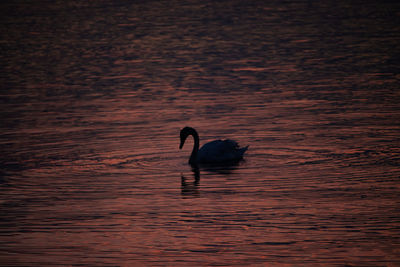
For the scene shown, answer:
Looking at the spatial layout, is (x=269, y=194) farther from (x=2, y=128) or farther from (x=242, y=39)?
(x=242, y=39)

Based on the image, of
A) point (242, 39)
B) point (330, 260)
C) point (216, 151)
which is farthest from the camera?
point (242, 39)

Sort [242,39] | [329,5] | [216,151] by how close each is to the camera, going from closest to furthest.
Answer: [216,151] → [242,39] → [329,5]

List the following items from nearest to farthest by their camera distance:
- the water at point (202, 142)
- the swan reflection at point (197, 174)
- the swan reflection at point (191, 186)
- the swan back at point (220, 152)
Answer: the water at point (202, 142) < the swan reflection at point (191, 186) < the swan reflection at point (197, 174) < the swan back at point (220, 152)

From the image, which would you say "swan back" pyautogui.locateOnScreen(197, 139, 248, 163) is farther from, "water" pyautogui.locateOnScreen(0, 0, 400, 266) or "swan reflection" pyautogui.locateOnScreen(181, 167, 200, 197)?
"swan reflection" pyautogui.locateOnScreen(181, 167, 200, 197)

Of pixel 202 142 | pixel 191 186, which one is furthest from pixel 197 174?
pixel 202 142

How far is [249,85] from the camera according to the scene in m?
29.9

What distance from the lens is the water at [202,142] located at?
13.2m

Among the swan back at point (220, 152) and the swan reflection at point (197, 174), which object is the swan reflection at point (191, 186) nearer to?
the swan reflection at point (197, 174)

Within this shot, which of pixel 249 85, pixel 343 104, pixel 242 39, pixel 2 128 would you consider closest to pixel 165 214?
pixel 2 128

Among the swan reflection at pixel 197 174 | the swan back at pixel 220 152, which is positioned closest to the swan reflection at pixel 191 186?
the swan reflection at pixel 197 174

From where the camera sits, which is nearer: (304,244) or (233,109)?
(304,244)

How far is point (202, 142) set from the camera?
69.4 feet

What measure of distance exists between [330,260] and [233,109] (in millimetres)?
13365

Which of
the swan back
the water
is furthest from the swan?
the water
